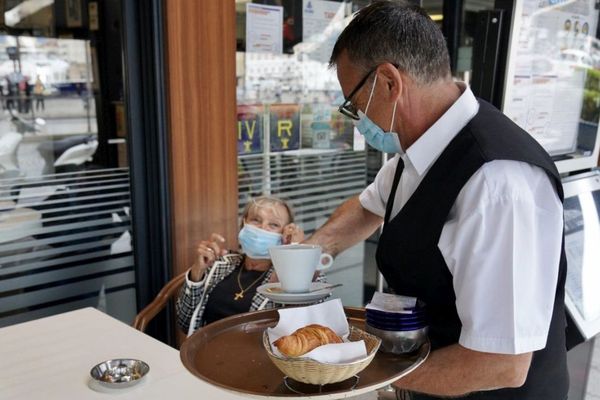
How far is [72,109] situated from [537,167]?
2.00 metres

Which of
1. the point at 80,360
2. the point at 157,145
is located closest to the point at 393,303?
the point at 80,360

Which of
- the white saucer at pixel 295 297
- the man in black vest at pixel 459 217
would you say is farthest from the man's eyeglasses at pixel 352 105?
the white saucer at pixel 295 297

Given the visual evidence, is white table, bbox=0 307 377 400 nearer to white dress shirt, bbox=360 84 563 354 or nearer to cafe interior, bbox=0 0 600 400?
cafe interior, bbox=0 0 600 400

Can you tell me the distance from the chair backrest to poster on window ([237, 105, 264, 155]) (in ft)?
2.63

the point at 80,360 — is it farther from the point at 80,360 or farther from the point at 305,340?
the point at 305,340

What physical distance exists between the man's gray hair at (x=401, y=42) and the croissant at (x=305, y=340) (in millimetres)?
559

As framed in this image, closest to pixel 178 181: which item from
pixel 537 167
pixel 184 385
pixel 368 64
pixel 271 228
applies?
pixel 271 228

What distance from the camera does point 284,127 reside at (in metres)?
3.25

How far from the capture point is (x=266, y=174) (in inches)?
127

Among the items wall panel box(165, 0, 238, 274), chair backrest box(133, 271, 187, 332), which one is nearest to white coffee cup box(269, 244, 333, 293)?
chair backrest box(133, 271, 187, 332)

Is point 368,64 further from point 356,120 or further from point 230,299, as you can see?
point 230,299

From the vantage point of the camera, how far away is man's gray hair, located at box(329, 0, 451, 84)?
128 centimetres

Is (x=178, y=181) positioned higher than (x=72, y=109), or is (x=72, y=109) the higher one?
(x=72, y=109)

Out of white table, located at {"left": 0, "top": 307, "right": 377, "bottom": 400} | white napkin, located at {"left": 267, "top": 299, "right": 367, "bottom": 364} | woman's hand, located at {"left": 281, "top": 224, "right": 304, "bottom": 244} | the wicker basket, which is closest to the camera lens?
the wicker basket
